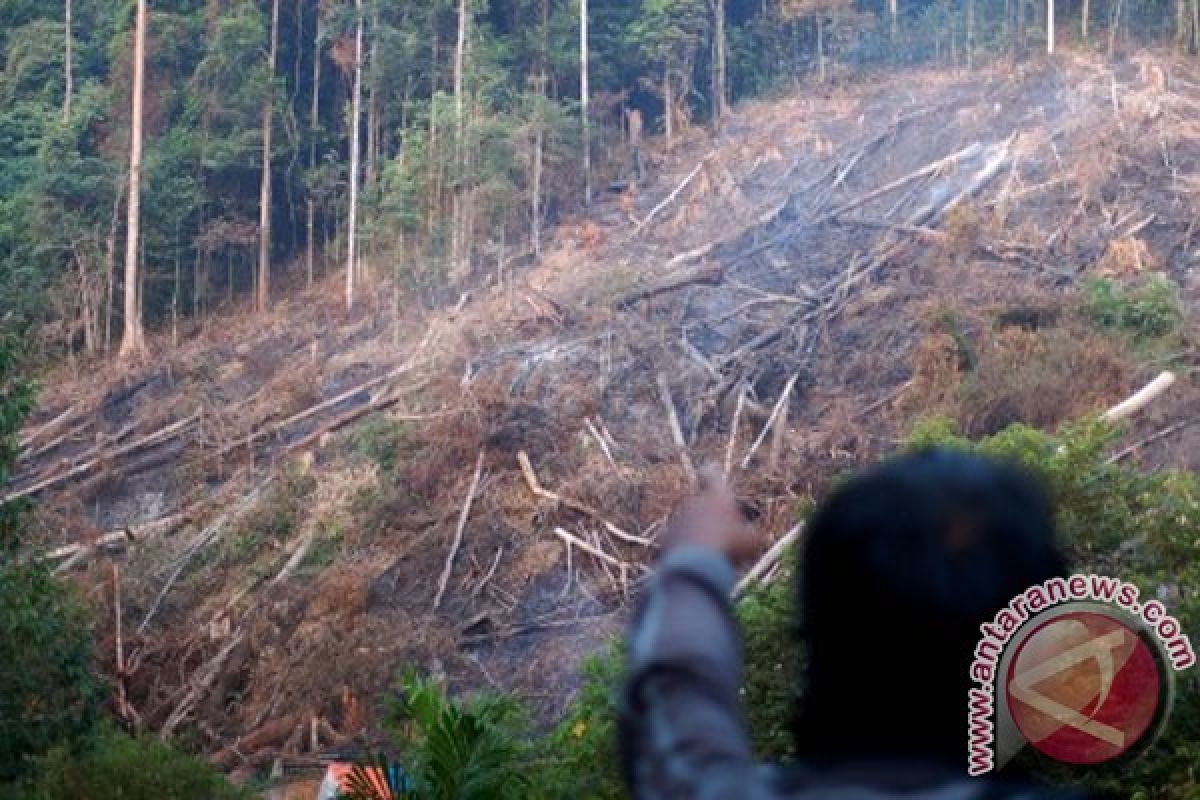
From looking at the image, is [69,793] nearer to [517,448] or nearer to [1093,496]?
[1093,496]

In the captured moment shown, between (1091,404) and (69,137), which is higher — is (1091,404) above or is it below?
below

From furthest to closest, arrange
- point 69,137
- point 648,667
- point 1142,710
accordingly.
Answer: point 69,137 → point 1142,710 → point 648,667

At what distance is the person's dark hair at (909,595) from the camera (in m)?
1.19

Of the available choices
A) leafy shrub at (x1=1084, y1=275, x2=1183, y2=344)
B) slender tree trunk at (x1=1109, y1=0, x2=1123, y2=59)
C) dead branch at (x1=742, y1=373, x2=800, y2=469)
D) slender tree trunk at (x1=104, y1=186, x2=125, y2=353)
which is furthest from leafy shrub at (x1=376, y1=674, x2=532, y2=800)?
slender tree trunk at (x1=1109, y1=0, x2=1123, y2=59)

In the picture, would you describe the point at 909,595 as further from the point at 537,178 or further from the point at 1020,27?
the point at 1020,27

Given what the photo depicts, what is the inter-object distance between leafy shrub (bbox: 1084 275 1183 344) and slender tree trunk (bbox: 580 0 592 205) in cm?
1201

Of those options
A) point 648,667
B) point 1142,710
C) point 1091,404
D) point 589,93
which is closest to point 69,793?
point 1142,710

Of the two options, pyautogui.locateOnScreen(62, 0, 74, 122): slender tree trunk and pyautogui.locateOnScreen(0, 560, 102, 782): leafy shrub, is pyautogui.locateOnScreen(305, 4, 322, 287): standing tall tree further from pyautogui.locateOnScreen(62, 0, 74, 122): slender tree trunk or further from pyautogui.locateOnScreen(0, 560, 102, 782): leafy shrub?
pyautogui.locateOnScreen(0, 560, 102, 782): leafy shrub

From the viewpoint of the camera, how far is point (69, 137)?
23.9 meters

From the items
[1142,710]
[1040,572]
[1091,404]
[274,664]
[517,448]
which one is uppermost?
[1040,572]

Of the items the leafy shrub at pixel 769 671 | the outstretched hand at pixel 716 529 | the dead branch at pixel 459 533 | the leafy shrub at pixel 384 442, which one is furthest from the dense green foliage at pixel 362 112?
the outstretched hand at pixel 716 529

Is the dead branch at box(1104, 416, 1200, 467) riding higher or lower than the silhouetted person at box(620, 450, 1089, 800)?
lower

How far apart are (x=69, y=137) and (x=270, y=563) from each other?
13.5 metres

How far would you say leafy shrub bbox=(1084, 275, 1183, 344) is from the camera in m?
12.5
